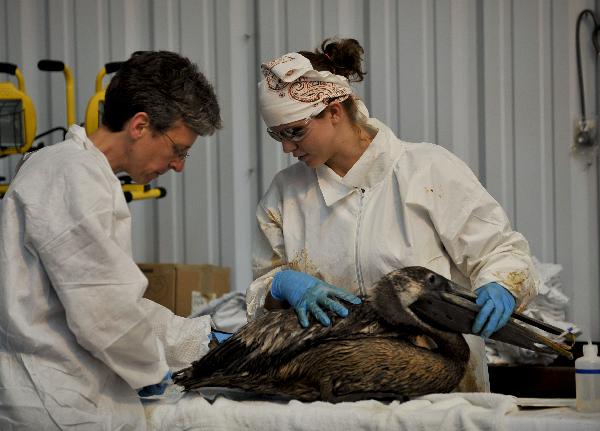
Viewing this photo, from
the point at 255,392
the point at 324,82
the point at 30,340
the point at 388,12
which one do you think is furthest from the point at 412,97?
the point at 30,340

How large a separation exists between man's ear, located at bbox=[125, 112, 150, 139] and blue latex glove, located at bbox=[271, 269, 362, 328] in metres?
0.64

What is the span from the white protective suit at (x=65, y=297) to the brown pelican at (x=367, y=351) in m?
0.31

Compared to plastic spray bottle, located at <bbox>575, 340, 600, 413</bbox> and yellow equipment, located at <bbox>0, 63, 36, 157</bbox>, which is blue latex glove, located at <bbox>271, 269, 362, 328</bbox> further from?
yellow equipment, located at <bbox>0, 63, 36, 157</bbox>

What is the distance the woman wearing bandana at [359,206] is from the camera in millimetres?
3039

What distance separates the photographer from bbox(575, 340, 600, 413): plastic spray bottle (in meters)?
2.41

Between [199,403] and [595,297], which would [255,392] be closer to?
[199,403]

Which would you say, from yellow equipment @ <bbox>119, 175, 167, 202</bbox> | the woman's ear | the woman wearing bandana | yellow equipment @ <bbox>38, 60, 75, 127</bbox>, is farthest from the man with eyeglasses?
yellow equipment @ <bbox>38, 60, 75, 127</bbox>

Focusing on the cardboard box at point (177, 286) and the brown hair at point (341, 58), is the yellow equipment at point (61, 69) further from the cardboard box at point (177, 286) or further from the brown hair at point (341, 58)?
the brown hair at point (341, 58)

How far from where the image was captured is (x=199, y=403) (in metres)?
2.61

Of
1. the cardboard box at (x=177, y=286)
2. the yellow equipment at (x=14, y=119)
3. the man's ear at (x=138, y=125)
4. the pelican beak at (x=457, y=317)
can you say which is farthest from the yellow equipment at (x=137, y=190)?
the pelican beak at (x=457, y=317)

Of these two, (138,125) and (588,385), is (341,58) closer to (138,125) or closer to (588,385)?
(138,125)

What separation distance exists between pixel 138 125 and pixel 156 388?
28.6 inches

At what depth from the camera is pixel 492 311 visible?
2652mm

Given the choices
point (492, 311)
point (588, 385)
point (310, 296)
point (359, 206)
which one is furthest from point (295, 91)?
point (588, 385)
